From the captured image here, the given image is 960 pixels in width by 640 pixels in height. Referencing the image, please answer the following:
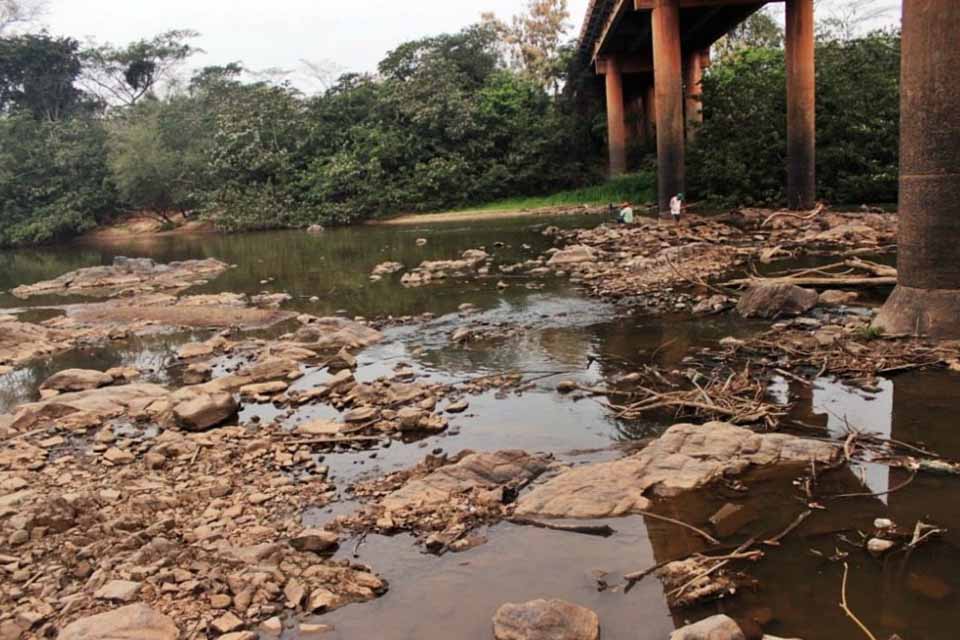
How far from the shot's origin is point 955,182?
8250mm

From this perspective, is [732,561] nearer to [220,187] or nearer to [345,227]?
[345,227]

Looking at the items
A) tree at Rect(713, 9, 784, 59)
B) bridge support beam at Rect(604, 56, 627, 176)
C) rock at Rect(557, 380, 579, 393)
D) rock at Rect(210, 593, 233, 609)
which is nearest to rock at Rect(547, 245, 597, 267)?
rock at Rect(557, 380, 579, 393)

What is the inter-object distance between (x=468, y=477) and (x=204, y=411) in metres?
3.21

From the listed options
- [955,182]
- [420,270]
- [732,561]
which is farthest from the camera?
[420,270]

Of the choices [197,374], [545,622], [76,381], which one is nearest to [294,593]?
[545,622]

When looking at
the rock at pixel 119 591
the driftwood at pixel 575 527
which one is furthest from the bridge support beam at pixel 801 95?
the rock at pixel 119 591

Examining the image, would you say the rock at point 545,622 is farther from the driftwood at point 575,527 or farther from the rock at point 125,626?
the rock at point 125,626

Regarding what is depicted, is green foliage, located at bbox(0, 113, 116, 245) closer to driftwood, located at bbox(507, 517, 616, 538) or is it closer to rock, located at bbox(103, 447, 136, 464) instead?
rock, located at bbox(103, 447, 136, 464)

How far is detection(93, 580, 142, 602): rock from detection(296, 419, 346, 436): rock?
9.26 feet

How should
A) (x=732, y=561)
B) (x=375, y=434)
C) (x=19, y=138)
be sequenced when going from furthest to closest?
(x=19, y=138) < (x=375, y=434) < (x=732, y=561)

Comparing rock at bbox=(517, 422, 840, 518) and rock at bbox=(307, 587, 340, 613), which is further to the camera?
rock at bbox=(517, 422, 840, 518)

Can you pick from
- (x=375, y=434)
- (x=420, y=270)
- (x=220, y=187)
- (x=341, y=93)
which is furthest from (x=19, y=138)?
(x=375, y=434)

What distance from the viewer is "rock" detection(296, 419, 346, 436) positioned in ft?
23.4

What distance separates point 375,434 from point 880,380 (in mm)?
Result: 4759
